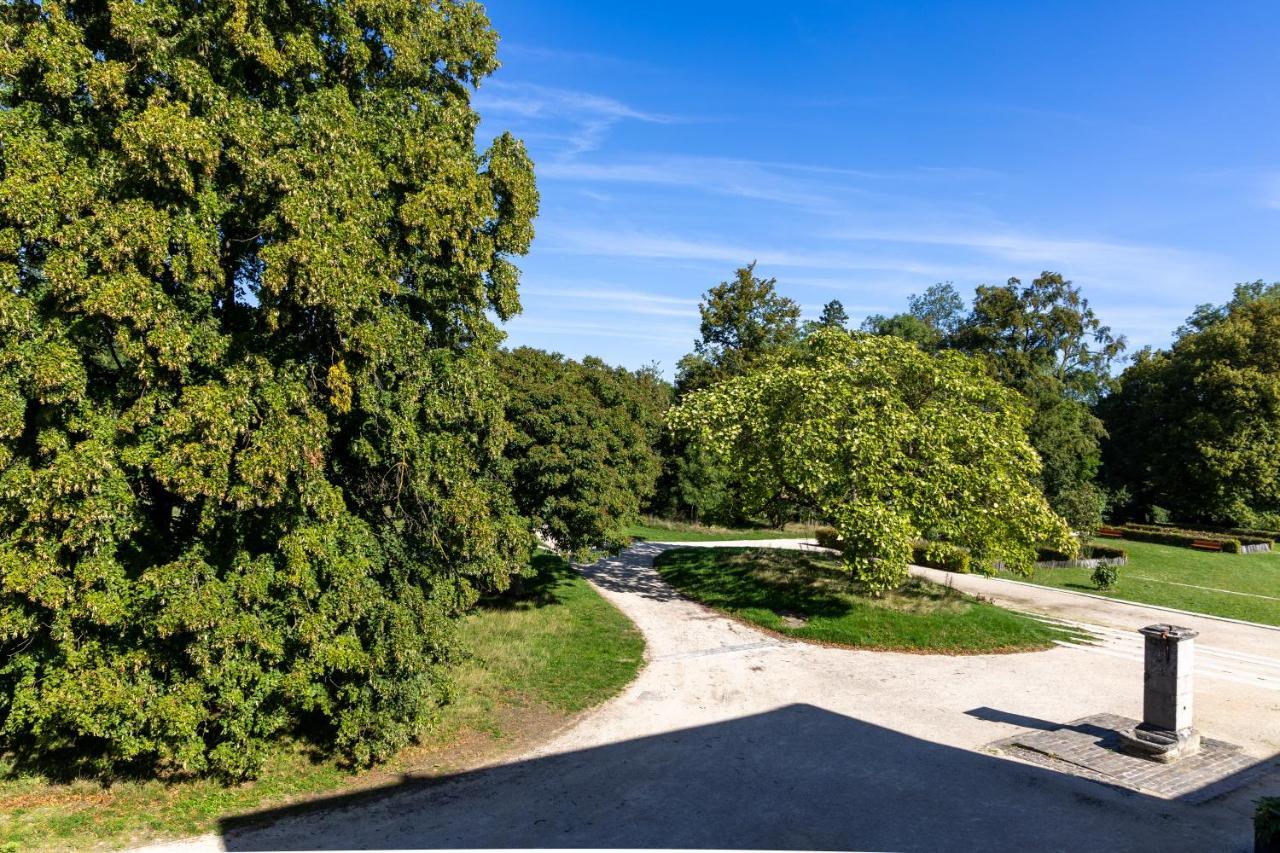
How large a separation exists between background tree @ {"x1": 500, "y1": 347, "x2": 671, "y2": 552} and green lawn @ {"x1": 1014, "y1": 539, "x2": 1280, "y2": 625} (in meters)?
16.2

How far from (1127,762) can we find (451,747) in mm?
9969

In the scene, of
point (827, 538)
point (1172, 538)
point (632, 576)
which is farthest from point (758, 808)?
point (1172, 538)

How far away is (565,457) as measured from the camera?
17.9m

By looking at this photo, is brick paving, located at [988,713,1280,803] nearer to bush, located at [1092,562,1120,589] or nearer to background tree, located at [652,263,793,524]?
bush, located at [1092,562,1120,589]

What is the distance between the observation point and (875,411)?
18312 millimetres

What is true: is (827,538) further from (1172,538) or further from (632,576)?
(1172,538)

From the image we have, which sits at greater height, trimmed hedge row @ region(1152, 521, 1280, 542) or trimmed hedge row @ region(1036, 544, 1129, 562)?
trimmed hedge row @ region(1152, 521, 1280, 542)

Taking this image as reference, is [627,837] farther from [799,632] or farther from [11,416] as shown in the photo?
[799,632]

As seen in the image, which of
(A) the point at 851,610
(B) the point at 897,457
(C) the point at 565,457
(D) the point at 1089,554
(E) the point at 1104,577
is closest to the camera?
(B) the point at 897,457

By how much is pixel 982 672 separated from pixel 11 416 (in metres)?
16.5

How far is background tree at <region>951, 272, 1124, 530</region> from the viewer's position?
3472cm

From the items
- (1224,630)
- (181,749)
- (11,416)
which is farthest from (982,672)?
(11,416)

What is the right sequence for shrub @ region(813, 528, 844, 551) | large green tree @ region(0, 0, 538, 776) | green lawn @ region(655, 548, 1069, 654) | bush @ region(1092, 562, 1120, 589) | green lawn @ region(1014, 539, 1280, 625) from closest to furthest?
large green tree @ region(0, 0, 538, 776) → green lawn @ region(655, 548, 1069, 654) → green lawn @ region(1014, 539, 1280, 625) → bush @ region(1092, 562, 1120, 589) → shrub @ region(813, 528, 844, 551)

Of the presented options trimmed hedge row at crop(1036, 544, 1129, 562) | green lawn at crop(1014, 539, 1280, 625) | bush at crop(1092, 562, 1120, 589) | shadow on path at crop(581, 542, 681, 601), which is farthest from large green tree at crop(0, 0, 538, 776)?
trimmed hedge row at crop(1036, 544, 1129, 562)
